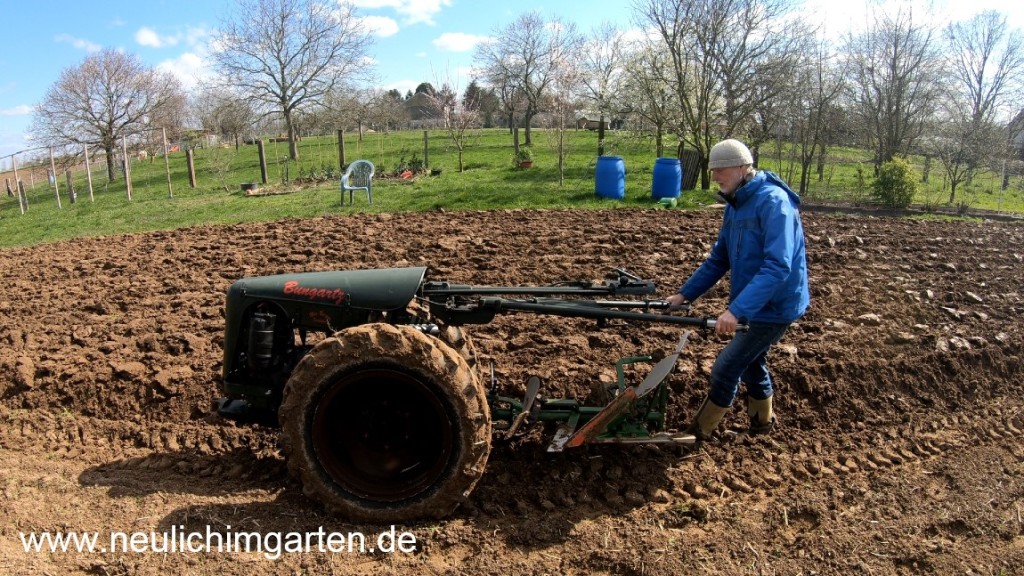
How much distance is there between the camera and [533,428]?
14.2 feet

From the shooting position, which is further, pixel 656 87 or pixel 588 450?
pixel 656 87

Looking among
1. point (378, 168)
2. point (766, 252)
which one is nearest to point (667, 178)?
point (766, 252)

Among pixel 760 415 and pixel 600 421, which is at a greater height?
Result: pixel 600 421

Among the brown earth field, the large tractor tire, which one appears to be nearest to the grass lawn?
the brown earth field

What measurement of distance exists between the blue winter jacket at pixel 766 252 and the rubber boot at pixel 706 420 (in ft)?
2.29

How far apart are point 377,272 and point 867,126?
88.2 feet

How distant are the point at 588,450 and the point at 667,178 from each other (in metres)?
11.4

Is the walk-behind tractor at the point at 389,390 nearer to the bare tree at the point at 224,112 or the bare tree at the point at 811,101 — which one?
the bare tree at the point at 811,101

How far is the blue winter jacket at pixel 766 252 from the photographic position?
11.9ft

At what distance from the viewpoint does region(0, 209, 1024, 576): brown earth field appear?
11.3 feet

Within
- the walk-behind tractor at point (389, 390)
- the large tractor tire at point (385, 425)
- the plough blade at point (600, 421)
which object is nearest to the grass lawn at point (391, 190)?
the walk-behind tractor at point (389, 390)

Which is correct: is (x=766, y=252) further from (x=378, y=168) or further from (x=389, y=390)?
(x=378, y=168)

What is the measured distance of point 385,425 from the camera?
369cm

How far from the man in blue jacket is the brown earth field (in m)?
0.80
